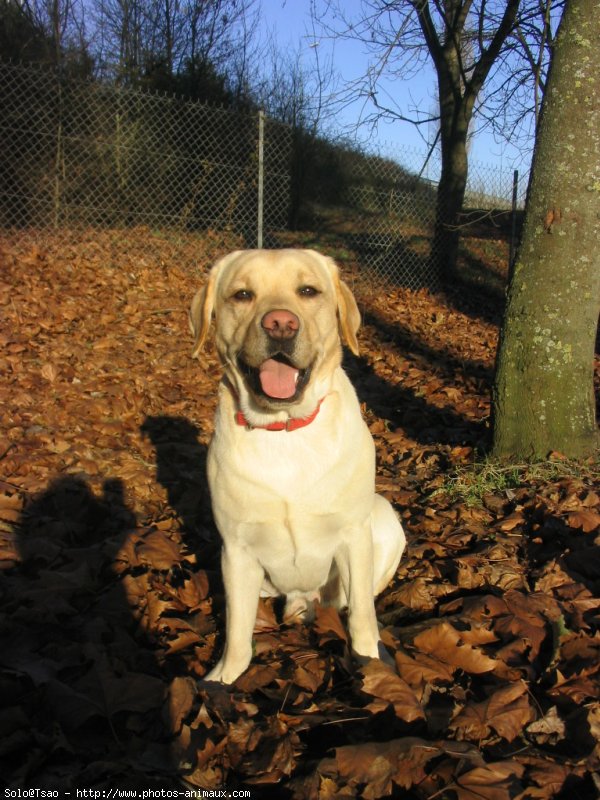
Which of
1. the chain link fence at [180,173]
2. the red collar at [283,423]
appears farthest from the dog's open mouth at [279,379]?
the chain link fence at [180,173]

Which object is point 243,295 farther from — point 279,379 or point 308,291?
point 279,379

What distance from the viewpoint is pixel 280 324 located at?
242cm

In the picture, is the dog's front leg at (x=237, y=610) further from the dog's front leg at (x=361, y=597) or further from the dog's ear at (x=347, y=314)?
the dog's ear at (x=347, y=314)

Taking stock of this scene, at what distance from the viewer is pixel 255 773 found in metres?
1.84

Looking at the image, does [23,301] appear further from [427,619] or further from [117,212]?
[427,619]

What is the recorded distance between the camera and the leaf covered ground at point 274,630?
6.08 feet

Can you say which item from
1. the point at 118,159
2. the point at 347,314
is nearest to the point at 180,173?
the point at 118,159

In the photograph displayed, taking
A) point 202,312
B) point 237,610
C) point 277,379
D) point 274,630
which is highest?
point 202,312

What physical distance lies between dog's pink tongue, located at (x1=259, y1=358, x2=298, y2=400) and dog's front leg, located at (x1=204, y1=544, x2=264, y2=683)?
618 mm

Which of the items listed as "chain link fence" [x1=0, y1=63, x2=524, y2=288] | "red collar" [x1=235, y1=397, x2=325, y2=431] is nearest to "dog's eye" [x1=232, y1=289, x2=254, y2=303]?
"red collar" [x1=235, y1=397, x2=325, y2=431]

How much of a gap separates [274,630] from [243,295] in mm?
1474

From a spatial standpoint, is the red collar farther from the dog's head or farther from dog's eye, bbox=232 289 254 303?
dog's eye, bbox=232 289 254 303

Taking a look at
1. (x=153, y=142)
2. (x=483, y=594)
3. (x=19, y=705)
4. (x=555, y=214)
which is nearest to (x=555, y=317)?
(x=555, y=214)

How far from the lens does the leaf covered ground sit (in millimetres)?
1854
